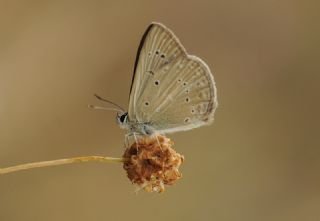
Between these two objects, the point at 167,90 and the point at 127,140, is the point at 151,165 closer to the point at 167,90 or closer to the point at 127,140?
the point at 127,140

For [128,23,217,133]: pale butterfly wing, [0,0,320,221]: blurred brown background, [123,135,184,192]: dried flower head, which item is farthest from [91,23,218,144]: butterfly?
[0,0,320,221]: blurred brown background

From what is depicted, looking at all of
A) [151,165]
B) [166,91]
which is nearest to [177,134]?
[166,91]

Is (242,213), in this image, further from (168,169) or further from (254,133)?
(168,169)

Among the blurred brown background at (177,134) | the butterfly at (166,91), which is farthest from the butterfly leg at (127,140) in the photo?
the blurred brown background at (177,134)

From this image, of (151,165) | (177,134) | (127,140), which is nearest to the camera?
(151,165)

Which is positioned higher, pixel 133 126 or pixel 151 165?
pixel 133 126

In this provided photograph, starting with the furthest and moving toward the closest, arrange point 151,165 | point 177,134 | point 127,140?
point 177,134 → point 127,140 → point 151,165

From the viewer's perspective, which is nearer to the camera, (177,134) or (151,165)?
(151,165)
